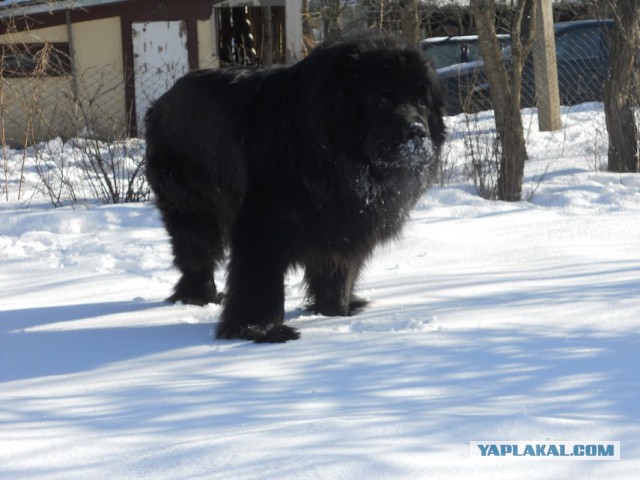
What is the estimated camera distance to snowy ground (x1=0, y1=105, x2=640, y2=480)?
2.88m

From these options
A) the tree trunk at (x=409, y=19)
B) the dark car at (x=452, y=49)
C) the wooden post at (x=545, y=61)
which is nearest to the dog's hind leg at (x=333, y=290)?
the tree trunk at (x=409, y=19)

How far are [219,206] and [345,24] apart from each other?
48.9ft

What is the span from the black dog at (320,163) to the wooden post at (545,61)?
7.74 meters

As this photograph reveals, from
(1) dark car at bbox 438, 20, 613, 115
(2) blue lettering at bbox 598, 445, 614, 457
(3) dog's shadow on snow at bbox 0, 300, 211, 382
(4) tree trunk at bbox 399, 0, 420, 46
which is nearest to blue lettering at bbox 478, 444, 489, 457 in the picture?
(2) blue lettering at bbox 598, 445, 614, 457

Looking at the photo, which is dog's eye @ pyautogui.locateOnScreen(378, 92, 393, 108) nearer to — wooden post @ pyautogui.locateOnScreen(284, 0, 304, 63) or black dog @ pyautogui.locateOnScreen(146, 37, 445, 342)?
black dog @ pyautogui.locateOnScreen(146, 37, 445, 342)

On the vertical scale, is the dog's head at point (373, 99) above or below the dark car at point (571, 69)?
below

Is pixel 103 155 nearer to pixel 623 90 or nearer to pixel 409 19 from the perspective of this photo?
pixel 409 19

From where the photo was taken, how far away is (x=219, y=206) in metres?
5.20

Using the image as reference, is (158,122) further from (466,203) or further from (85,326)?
(466,203)

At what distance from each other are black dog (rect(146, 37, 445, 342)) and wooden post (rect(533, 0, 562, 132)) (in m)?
7.74

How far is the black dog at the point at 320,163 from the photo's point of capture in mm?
4523

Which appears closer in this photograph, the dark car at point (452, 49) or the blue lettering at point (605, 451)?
the blue lettering at point (605, 451)

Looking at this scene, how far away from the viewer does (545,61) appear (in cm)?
1204

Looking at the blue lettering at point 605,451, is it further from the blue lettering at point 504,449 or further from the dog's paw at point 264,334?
the dog's paw at point 264,334
